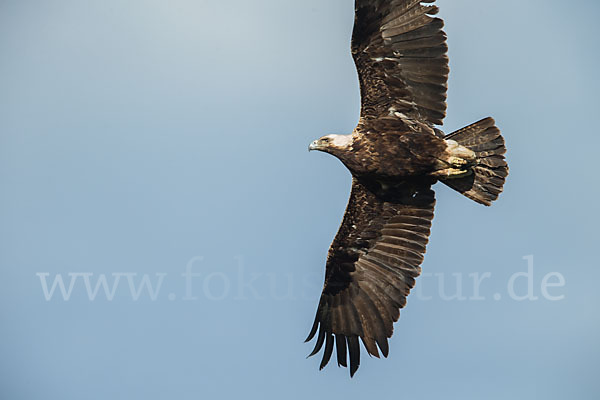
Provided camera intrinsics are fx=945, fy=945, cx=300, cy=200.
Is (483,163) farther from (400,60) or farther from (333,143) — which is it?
(333,143)

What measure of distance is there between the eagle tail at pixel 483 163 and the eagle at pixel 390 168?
0.01 meters

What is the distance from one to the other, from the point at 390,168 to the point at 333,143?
84 centimetres

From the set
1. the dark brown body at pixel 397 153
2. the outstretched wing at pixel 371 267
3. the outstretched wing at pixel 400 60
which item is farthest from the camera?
the outstretched wing at pixel 371 267

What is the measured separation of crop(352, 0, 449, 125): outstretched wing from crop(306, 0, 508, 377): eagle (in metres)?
0.01

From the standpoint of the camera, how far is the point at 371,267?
1395 cm

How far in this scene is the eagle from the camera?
12.4 metres

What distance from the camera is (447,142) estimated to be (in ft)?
41.8

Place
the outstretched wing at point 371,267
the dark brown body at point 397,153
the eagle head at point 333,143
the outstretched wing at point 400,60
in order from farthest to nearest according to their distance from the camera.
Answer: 1. the outstretched wing at point 371,267
2. the eagle head at point 333,143
3. the dark brown body at point 397,153
4. the outstretched wing at point 400,60

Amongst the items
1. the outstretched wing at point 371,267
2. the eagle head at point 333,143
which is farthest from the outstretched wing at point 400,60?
the outstretched wing at point 371,267

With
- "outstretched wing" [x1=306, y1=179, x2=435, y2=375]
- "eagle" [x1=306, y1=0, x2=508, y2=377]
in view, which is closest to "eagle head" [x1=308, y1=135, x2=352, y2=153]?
"eagle" [x1=306, y1=0, x2=508, y2=377]

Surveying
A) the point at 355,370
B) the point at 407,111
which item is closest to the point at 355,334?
the point at 355,370

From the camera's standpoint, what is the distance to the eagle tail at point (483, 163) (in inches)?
508

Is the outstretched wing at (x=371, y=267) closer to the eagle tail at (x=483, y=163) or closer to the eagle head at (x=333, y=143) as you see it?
the eagle tail at (x=483, y=163)

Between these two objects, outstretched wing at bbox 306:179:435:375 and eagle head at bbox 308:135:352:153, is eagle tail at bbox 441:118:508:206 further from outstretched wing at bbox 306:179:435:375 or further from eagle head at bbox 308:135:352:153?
eagle head at bbox 308:135:352:153
